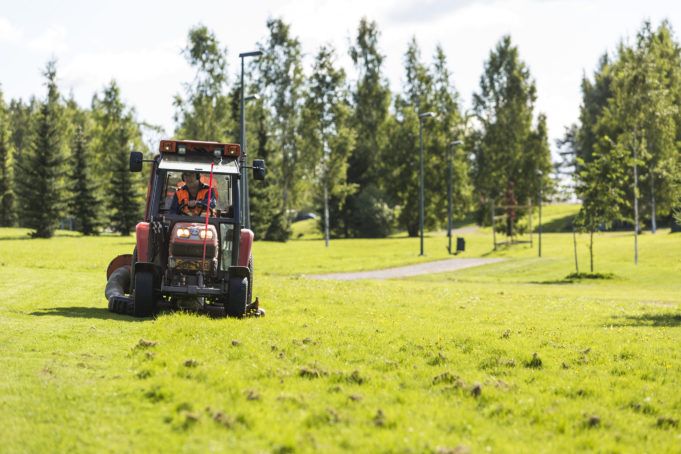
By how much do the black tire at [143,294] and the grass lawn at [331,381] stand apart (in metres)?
0.23

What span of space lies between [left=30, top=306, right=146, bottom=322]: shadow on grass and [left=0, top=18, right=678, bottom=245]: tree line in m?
38.5

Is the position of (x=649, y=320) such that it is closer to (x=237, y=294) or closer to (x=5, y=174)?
(x=237, y=294)

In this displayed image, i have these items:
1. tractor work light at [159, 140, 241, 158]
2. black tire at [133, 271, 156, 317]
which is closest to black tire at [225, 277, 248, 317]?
black tire at [133, 271, 156, 317]

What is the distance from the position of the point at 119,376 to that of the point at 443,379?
344 centimetres

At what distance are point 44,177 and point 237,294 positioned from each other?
138 feet

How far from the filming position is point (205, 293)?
10.5 metres

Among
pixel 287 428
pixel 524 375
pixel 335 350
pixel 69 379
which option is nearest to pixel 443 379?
pixel 524 375

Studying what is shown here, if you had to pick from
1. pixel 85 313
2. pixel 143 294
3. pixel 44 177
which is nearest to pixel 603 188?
pixel 143 294

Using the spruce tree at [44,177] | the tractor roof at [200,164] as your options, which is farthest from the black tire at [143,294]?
the spruce tree at [44,177]

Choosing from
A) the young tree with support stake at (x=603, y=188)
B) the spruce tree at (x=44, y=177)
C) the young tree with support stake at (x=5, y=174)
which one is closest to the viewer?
the young tree with support stake at (x=603, y=188)

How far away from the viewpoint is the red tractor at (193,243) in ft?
34.3

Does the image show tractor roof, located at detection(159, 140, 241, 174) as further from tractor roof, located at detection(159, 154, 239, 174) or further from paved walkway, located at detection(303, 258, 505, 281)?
paved walkway, located at detection(303, 258, 505, 281)

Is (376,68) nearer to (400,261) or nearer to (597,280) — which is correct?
(400,261)

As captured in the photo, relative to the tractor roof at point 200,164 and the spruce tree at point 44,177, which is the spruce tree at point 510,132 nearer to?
the spruce tree at point 44,177
